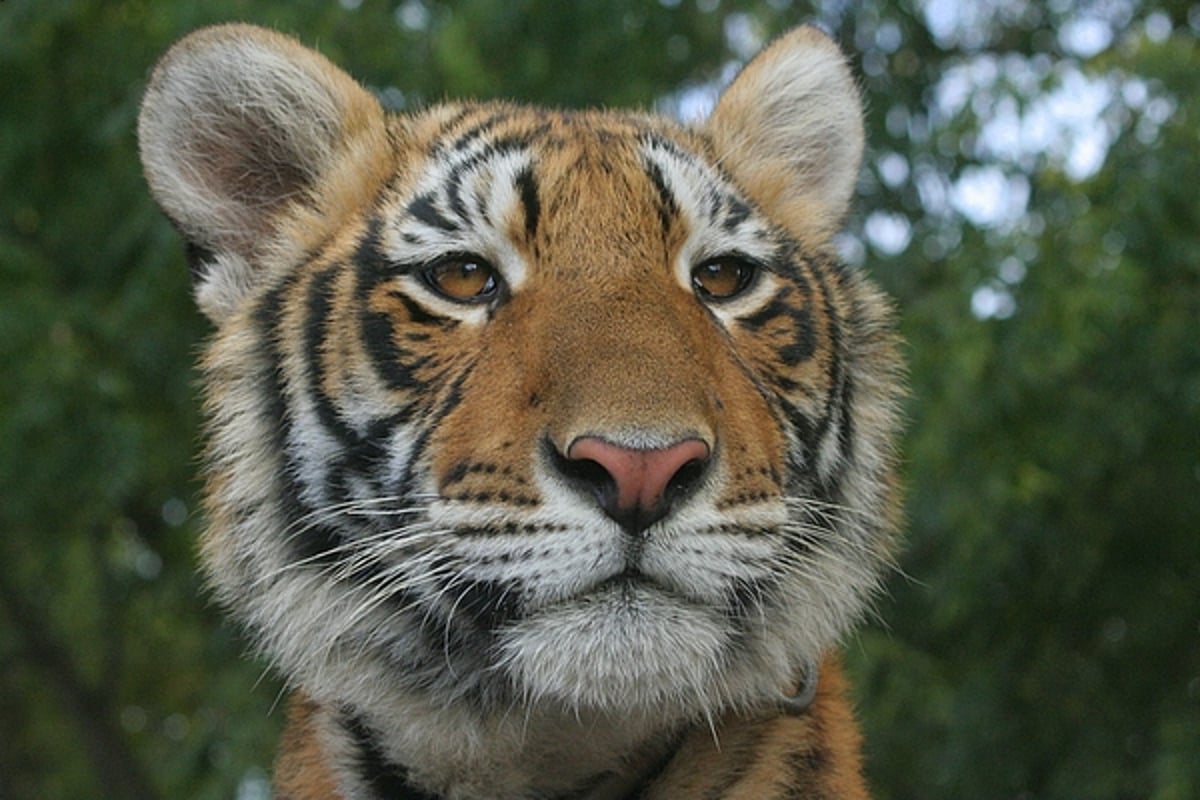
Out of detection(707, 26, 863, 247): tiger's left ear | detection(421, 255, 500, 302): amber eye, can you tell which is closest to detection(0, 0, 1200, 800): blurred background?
detection(707, 26, 863, 247): tiger's left ear

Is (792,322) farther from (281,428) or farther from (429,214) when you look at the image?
(281,428)

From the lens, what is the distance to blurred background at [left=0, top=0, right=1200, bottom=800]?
5.23 m

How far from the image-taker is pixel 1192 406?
5328 millimetres

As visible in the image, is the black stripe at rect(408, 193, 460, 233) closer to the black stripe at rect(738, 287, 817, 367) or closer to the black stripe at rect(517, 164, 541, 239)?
the black stripe at rect(517, 164, 541, 239)

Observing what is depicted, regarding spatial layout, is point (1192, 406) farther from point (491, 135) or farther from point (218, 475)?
point (218, 475)

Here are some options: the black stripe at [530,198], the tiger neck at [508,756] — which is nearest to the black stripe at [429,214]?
the black stripe at [530,198]

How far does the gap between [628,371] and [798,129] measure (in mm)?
1186

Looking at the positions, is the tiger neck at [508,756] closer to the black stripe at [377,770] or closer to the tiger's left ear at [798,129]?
the black stripe at [377,770]

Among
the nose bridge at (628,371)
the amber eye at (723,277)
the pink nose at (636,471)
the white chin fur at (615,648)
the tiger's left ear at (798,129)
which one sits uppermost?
the tiger's left ear at (798,129)

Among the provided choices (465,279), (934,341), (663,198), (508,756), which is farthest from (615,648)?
(934,341)

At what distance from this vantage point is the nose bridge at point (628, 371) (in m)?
2.01

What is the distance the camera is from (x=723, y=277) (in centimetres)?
254

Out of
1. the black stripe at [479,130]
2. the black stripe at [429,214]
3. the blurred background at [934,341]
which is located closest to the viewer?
the black stripe at [429,214]

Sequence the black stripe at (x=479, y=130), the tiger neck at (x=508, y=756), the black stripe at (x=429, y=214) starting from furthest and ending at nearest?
the black stripe at (x=479, y=130) < the black stripe at (x=429, y=214) < the tiger neck at (x=508, y=756)
